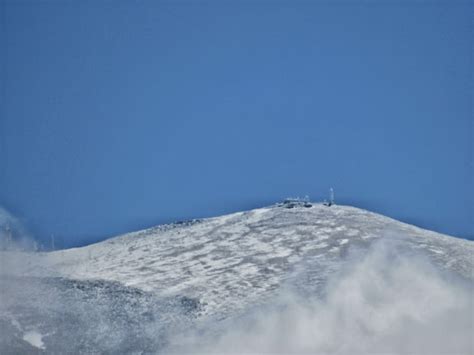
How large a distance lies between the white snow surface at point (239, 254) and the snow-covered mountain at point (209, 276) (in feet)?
0.62

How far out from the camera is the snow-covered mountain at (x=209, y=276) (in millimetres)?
104312

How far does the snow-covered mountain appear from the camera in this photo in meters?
104

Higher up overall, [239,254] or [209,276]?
[239,254]

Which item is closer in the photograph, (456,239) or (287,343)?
(287,343)

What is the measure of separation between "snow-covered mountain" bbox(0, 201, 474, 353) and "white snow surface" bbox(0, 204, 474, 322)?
19cm

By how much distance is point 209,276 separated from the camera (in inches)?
4865

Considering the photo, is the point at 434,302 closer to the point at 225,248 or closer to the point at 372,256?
the point at 372,256

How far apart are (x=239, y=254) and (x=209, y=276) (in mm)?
9330

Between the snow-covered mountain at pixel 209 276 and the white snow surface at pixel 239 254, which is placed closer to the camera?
the snow-covered mountain at pixel 209 276

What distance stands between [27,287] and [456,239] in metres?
63.9

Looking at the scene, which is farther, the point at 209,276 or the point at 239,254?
the point at 239,254

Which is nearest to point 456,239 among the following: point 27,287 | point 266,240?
point 266,240

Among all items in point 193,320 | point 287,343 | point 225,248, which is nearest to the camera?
point 287,343

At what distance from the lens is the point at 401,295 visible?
113m
